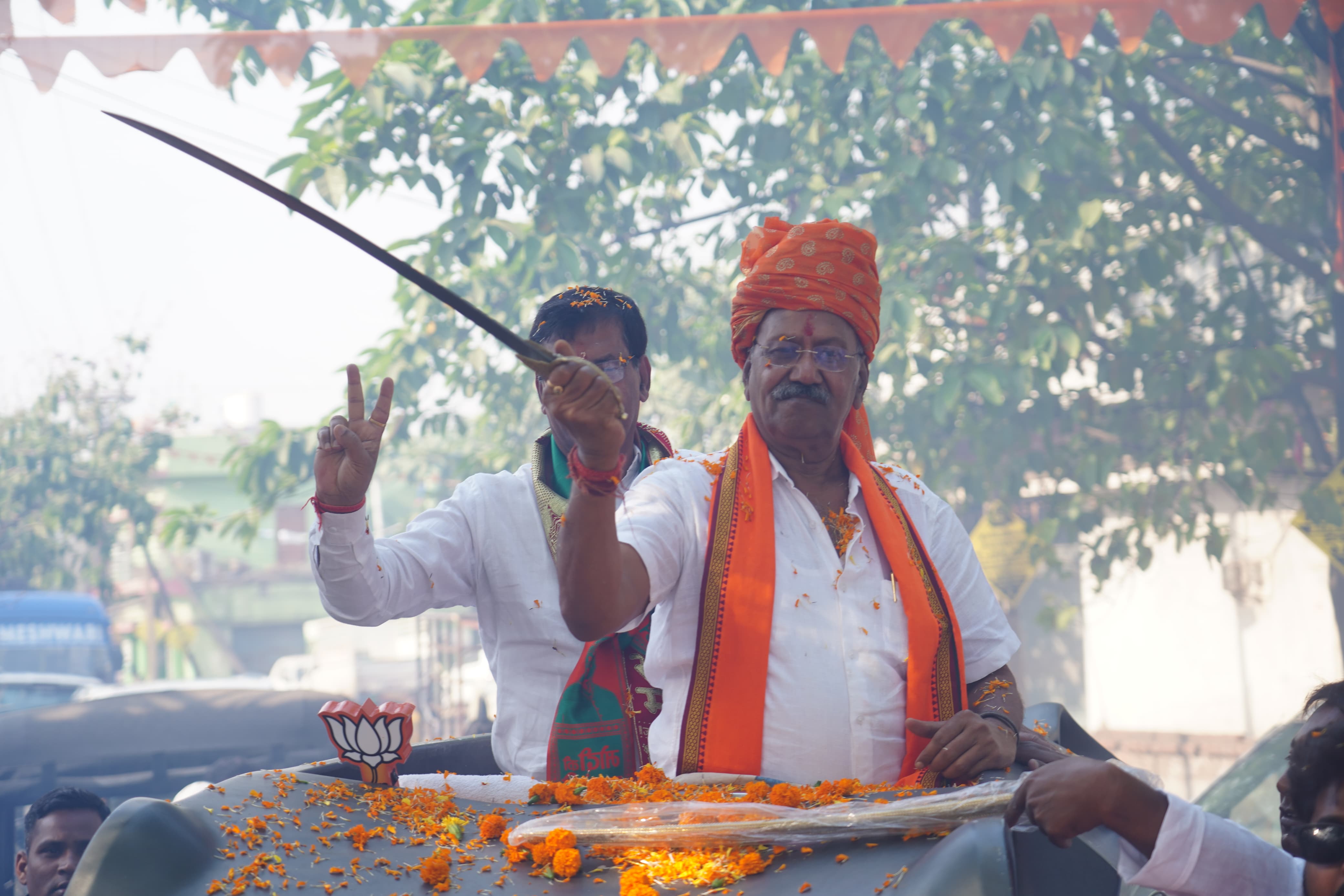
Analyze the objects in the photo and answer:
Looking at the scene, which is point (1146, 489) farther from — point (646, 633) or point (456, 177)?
point (646, 633)

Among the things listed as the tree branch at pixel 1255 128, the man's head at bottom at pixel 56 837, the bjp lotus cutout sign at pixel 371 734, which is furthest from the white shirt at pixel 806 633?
the tree branch at pixel 1255 128

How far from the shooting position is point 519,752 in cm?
300

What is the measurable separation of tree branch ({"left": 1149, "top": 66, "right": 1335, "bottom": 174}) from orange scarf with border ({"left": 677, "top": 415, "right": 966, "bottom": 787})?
20.7 feet

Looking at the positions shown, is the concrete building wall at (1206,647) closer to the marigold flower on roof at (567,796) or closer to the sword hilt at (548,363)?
the marigold flower on roof at (567,796)

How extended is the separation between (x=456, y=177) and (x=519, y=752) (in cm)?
536

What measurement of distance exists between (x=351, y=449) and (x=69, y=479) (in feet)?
42.9

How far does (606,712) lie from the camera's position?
2895mm

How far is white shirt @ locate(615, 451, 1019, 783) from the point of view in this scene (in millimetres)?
2340

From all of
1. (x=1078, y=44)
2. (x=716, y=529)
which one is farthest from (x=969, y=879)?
(x=1078, y=44)

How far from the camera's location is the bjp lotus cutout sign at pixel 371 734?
253 centimetres

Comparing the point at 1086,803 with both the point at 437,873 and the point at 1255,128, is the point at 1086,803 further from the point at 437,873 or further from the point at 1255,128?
the point at 1255,128

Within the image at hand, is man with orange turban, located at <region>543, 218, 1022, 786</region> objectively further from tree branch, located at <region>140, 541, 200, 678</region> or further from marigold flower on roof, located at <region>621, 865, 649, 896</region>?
tree branch, located at <region>140, 541, 200, 678</region>

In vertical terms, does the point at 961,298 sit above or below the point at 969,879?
above

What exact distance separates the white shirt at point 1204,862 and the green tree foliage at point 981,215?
574 cm
